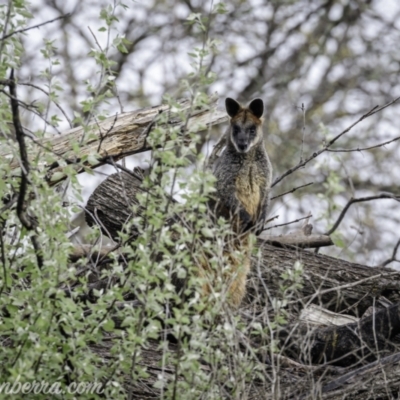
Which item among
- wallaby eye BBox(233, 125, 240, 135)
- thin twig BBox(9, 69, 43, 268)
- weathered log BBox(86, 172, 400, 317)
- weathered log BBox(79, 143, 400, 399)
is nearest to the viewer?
thin twig BBox(9, 69, 43, 268)

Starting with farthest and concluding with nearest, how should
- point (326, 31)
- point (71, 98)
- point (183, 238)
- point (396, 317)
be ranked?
point (326, 31), point (71, 98), point (396, 317), point (183, 238)

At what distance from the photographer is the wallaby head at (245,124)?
33.1 ft

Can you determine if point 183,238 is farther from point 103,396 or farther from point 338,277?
point 338,277

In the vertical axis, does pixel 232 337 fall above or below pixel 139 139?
below

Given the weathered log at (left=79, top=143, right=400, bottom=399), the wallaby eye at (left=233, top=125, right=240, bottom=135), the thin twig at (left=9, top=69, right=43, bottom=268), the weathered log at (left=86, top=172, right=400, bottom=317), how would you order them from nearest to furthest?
the thin twig at (left=9, top=69, right=43, bottom=268) < the weathered log at (left=79, top=143, right=400, bottom=399) < the weathered log at (left=86, top=172, right=400, bottom=317) < the wallaby eye at (left=233, top=125, right=240, bottom=135)

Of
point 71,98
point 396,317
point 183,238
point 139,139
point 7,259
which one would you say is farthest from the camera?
point 71,98

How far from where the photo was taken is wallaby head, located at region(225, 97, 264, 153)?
10086mm

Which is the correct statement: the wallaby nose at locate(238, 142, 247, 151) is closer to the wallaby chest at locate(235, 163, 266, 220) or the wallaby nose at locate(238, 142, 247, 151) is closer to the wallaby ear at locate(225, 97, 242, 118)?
the wallaby chest at locate(235, 163, 266, 220)

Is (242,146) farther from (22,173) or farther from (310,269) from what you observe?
(22,173)

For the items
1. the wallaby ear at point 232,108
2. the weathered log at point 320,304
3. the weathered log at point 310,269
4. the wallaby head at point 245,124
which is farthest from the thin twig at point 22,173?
the wallaby ear at point 232,108

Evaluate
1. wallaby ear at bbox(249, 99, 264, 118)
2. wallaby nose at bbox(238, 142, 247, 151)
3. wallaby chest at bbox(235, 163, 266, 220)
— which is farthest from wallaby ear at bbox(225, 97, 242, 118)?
wallaby chest at bbox(235, 163, 266, 220)

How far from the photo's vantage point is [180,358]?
6387 millimetres

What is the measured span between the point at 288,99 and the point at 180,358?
52.6 ft

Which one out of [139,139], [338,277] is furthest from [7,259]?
[338,277]
